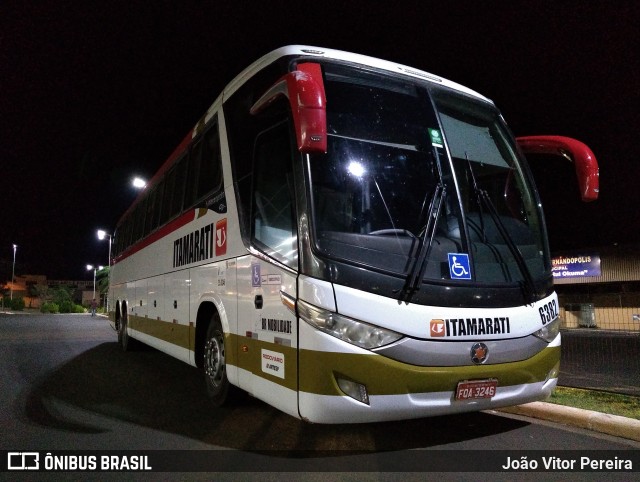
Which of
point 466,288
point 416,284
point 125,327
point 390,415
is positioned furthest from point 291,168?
point 125,327

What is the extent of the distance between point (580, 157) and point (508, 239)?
4.98ft

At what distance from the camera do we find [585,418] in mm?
5168

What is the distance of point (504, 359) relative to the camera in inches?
159

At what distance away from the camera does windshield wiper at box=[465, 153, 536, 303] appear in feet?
14.1

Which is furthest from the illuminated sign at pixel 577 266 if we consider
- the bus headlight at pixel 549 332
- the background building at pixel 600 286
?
the bus headlight at pixel 549 332

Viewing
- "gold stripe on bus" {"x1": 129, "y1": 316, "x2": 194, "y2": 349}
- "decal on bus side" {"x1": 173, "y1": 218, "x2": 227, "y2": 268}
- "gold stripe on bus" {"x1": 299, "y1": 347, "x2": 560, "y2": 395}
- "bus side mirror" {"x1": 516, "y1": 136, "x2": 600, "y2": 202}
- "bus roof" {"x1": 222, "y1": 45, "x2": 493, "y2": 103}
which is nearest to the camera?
"gold stripe on bus" {"x1": 299, "y1": 347, "x2": 560, "y2": 395}

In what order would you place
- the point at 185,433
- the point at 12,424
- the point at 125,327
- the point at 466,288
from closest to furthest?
the point at 466,288 < the point at 185,433 < the point at 12,424 < the point at 125,327

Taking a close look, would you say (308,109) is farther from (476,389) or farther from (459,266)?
(476,389)

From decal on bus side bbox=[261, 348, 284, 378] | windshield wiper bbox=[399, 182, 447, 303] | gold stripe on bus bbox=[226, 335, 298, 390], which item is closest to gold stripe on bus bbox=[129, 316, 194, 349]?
gold stripe on bus bbox=[226, 335, 298, 390]

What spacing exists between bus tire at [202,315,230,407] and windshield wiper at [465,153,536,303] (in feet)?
10.0

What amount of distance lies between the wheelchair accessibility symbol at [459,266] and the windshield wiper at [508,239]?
1.28 ft

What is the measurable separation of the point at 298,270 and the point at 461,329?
1351mm

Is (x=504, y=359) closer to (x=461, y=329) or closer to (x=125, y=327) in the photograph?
(x=461, y=329)

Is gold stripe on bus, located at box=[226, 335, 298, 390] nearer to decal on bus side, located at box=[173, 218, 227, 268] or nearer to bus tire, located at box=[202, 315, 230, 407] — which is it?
bus tire, located at box=[202, 315, 230, 407]
